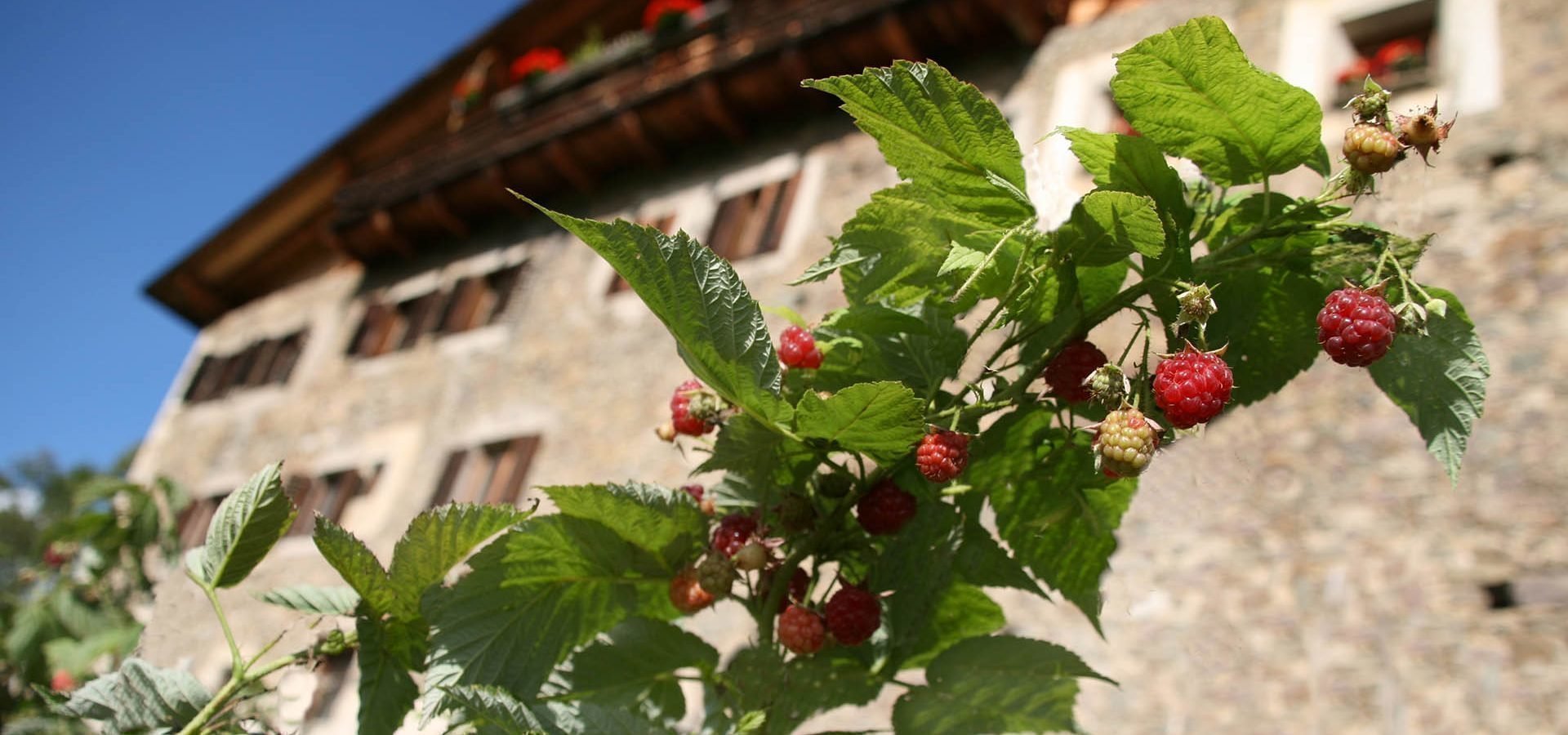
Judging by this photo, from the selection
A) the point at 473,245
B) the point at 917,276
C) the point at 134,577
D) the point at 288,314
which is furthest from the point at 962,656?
the point at 288,314

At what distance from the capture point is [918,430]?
1279 millimetres

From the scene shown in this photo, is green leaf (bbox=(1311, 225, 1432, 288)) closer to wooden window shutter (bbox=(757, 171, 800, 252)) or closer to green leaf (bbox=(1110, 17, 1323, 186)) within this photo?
green leaf (bbox=(1110, 17, 1323, 186))

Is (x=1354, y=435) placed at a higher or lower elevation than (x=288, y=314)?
lower

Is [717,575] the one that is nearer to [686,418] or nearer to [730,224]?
[686,418]

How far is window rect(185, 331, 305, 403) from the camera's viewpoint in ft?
41.7

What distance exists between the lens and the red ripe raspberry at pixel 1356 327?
1.17 m

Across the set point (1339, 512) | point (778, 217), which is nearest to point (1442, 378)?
point (1339, 512)

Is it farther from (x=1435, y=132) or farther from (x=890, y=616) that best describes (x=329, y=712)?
(x=1435, y=132)

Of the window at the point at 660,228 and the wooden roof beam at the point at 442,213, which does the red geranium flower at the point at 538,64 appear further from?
the window at the point at 660,228

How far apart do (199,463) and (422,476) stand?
169 inches

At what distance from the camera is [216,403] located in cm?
1297

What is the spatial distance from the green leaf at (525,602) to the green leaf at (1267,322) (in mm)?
805

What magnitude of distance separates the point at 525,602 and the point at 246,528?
40 centimetres

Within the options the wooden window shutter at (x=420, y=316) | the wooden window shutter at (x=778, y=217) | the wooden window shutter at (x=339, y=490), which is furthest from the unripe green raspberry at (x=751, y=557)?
the wooden window shutter at (x=420, y=316)
